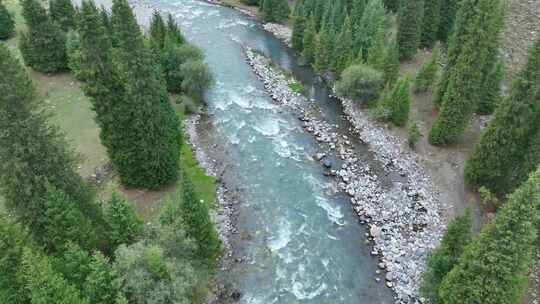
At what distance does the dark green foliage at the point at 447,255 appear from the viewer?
101 feet

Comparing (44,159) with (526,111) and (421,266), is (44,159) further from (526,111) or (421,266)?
(526,111)

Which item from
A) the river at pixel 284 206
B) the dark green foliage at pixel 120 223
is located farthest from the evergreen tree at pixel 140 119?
the dark green foliage at pixel 120 223

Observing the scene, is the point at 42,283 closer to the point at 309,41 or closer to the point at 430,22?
the point at 309,41

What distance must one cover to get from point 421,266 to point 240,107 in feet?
113

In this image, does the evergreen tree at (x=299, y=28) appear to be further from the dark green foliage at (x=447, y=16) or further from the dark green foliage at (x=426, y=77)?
the dark green foliage at (x=447, y=16)

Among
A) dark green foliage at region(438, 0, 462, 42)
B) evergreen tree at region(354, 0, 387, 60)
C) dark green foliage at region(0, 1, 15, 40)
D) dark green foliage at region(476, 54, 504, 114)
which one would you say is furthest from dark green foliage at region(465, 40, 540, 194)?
dark green foliage at region(0, 1, 15, 40)

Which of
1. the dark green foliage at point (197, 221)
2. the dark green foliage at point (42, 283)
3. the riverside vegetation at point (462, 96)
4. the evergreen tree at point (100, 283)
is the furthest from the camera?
the dark green foliage at point (197, 221)

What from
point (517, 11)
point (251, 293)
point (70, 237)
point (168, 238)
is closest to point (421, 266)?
point (251, 293)

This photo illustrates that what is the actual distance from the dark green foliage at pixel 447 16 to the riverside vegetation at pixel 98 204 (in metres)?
53.9

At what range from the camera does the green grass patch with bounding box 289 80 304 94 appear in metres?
65.0

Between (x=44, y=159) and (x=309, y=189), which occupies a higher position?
(x=44, y=159)

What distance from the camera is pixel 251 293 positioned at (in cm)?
3541

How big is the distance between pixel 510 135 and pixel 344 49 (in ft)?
101

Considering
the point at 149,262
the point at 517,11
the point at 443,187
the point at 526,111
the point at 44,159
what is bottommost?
the point at 443,187
